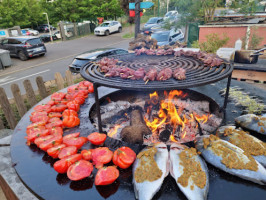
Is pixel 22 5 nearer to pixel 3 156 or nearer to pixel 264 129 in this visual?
pixel 3 156

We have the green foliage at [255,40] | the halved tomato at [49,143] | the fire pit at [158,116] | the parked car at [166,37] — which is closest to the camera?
the halved tomato at [49,143]

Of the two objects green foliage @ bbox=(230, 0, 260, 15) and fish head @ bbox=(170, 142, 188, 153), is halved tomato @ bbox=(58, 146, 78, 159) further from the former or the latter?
green foliage @ bbox=(230, 0, 260, 15)

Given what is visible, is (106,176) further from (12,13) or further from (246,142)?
(12,13)

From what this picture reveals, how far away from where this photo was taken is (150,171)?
2193mm

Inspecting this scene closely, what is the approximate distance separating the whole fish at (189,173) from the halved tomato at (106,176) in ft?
2.26

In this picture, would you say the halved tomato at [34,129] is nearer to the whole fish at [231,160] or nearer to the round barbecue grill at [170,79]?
the round barbecue grill at [170,79]

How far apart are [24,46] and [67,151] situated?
711 inches

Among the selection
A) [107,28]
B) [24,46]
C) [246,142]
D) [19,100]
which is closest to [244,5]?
[246,142]

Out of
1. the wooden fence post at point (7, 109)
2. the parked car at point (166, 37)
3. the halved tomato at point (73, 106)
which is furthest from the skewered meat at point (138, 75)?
the parked car at point (166, 37)

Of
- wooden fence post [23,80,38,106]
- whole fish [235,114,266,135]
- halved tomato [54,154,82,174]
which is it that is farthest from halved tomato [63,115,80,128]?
wooden fence post [23,80,38,106]

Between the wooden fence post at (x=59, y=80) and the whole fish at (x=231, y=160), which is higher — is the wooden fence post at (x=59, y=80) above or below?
below

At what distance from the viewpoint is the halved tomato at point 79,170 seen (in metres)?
2.29

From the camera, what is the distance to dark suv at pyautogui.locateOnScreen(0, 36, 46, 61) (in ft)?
56.8

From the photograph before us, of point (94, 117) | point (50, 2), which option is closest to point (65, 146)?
point (94, 117)
